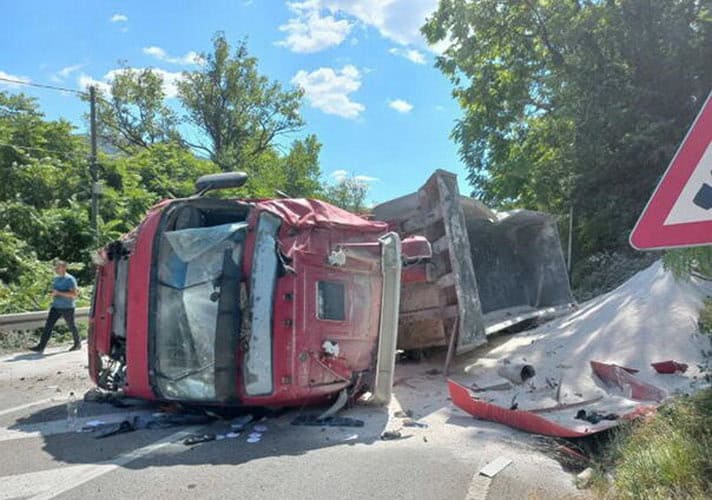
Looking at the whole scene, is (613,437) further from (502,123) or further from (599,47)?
(502,123)

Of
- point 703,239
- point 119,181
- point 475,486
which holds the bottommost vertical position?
point 475,486

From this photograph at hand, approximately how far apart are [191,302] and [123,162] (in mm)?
16797

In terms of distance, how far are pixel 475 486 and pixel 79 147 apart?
1854 centimetres

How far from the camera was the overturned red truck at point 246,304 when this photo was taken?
169 inches

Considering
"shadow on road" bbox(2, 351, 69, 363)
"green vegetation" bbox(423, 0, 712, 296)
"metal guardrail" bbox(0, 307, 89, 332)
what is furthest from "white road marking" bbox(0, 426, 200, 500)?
"green vegetation" bbox(423, 0, 712, 296)

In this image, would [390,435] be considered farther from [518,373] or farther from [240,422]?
[518,373]

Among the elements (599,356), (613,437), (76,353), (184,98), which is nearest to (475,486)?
(613,437)

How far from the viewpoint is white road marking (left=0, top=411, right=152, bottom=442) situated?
4.36 m

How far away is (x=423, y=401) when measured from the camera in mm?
5430

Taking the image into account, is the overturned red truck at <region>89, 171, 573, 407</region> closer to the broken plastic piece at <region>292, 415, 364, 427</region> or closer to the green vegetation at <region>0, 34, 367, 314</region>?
the broken plastic piece at <region>292, 415, 364, 427</region>

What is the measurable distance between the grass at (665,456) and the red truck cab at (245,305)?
1.98 meters

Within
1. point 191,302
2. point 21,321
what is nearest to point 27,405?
point 191,302

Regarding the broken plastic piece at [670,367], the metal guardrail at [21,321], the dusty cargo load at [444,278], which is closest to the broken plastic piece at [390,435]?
the dusty cargo load at [444,278]

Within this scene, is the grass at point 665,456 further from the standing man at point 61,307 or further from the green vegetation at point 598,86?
the green vegetation at point 598,86
